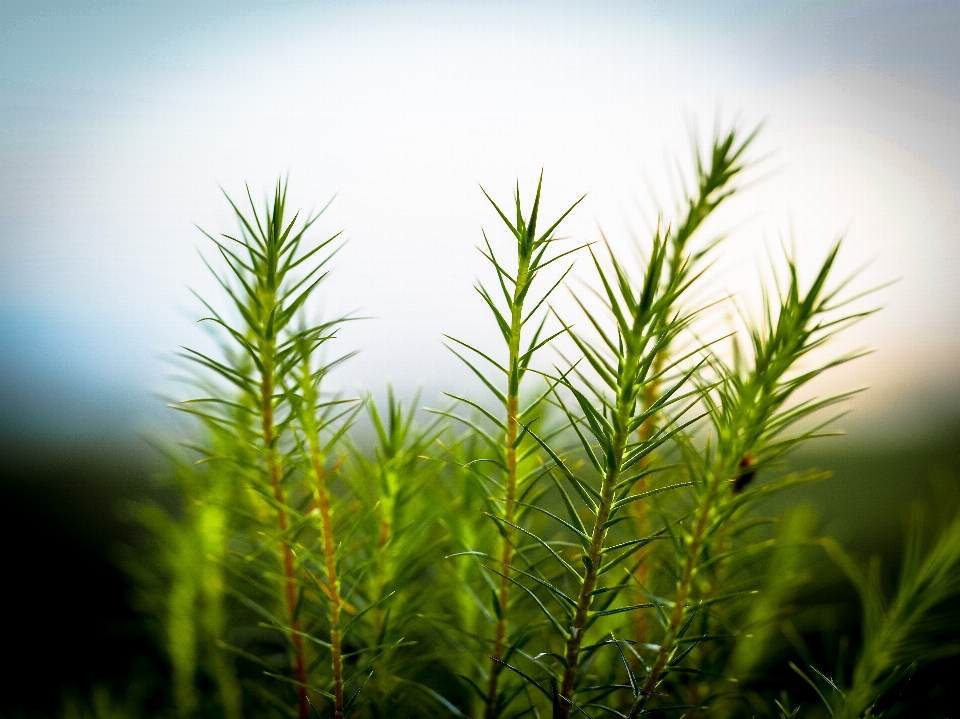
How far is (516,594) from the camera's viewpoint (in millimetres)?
209

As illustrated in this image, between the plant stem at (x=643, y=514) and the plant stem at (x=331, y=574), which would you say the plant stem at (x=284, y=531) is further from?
the plant stem at (x=643, y=514)

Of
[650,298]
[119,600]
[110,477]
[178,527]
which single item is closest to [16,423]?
[110,477]

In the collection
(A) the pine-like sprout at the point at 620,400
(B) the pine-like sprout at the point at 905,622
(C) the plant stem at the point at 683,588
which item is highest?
(A) the pine-like sprout at the point at 620,400

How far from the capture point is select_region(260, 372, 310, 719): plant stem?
179 mm

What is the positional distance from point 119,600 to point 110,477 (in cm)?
20

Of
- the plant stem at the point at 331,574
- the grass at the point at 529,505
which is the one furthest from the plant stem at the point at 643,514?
the plant stem at the point at 331,574

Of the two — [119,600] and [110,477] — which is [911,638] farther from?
[110,477]

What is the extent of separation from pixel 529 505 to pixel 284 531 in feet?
0.22

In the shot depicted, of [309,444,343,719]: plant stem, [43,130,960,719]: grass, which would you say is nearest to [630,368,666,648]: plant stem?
[43,130,960,719]: grass

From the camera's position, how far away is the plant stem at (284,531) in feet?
0.59

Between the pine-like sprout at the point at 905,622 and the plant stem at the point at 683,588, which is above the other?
the plant stem at the point at 683,588

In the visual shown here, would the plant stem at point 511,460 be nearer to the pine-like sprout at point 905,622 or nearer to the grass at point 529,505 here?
the grass at point 529,505

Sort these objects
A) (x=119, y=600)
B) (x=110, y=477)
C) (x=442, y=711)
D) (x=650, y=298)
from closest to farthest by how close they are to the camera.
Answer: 1. (x=650, y=298)
2. (x=442, y=711)
3. (x=119, y=600)
4. (x=110, y=477)

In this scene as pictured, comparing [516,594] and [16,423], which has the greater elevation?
[16,423]
